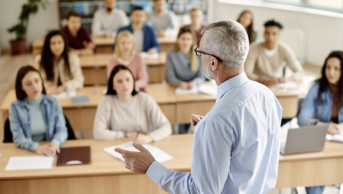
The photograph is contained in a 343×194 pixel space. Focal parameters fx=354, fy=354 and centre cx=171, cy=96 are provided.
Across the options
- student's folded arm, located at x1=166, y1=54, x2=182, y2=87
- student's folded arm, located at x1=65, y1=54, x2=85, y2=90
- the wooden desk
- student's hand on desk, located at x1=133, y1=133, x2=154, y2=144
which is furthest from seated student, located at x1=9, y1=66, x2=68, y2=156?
the wooden desk

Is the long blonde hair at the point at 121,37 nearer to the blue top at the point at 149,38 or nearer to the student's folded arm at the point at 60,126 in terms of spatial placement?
the blue top at the point at 149,38

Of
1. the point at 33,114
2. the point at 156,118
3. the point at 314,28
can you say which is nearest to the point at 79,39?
the point at 33,114

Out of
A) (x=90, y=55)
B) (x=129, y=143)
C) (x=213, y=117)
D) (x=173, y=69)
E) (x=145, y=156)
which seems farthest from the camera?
(x=90, y=55)

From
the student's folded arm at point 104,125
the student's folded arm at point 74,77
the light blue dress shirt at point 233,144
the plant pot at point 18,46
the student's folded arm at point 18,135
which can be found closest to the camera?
the light blue dress shirt at point 233,144

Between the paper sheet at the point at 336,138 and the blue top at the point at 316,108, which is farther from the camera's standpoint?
the blue top at the point at 316,108

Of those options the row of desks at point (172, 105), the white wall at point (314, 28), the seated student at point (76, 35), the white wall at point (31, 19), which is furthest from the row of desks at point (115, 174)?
the white wall at point (31, 19)

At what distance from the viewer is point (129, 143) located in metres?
2.53

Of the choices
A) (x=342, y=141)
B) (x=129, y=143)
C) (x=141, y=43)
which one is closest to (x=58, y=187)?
(x=129, y=143)

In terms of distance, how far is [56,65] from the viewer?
392 cm

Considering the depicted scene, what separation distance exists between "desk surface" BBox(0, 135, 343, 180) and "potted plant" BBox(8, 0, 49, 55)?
6361 mm

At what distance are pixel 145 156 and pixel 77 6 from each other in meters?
7.95

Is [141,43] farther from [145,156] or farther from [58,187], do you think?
[145,156]

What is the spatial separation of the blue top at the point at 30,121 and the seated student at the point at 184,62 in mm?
1540

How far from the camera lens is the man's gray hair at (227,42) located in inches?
47.5
